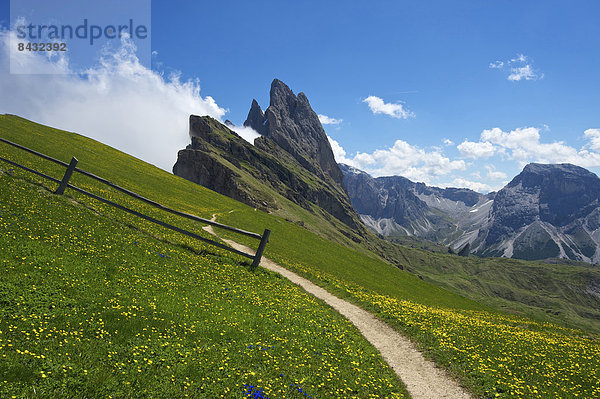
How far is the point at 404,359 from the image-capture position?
16469 millimetres

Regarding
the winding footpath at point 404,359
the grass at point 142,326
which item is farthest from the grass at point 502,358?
the grass at point 142,326

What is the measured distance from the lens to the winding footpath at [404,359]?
13539 millimetres

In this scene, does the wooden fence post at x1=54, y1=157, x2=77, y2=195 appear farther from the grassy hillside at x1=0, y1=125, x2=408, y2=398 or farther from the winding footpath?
the winding footpath

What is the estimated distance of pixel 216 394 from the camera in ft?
30.6

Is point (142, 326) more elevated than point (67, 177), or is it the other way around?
point (67, 177)

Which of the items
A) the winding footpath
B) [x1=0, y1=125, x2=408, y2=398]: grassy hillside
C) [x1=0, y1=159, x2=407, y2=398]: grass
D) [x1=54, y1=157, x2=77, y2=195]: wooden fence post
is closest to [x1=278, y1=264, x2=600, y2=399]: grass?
the winding footpath

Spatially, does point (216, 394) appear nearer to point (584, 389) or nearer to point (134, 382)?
point (134, 382)

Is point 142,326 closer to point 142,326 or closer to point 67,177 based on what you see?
point 142,326

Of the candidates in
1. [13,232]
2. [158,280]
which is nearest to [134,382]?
[158,280]

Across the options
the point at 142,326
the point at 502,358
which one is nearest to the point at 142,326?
the point at 142,326

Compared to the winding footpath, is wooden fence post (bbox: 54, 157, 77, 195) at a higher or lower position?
higher

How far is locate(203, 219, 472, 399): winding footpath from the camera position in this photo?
13.5 m

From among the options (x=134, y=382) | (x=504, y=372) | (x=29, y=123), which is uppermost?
(x=29, y=123)

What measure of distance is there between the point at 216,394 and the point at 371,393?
605 centimetres
